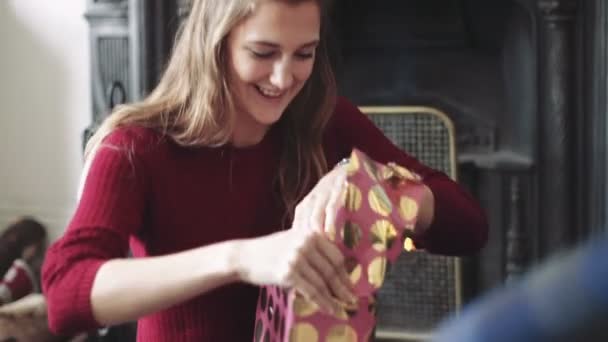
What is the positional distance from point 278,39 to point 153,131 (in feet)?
0.61

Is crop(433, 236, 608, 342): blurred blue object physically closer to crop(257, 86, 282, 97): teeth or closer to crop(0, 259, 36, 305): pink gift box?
crop(257, 86, 282, 97): teeth

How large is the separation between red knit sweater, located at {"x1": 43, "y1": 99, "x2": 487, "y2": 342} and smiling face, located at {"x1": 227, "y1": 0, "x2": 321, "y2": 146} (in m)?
0.09

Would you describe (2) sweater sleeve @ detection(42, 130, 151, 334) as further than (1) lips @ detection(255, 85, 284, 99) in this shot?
No

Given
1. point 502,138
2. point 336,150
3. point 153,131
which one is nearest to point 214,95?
point 153,131

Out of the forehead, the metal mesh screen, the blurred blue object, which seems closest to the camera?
the blurred blue object

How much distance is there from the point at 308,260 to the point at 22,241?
1947 mm

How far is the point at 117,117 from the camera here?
3.70 feet

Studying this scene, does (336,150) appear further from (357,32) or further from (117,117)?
(357,32)

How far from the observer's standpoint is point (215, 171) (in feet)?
3.83

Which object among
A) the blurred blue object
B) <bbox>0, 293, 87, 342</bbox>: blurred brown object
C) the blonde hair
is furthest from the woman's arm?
<bbox>0, 293, 87, 342</bbox>: blurred brown object

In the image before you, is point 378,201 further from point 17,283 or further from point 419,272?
point 17,283

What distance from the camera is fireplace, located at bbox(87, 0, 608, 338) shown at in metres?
2.15

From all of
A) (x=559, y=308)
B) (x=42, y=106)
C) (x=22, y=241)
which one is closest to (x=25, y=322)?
(x=22, y=241)

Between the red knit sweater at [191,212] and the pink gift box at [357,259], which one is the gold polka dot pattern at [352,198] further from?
the red knit sweater at [191,212]
